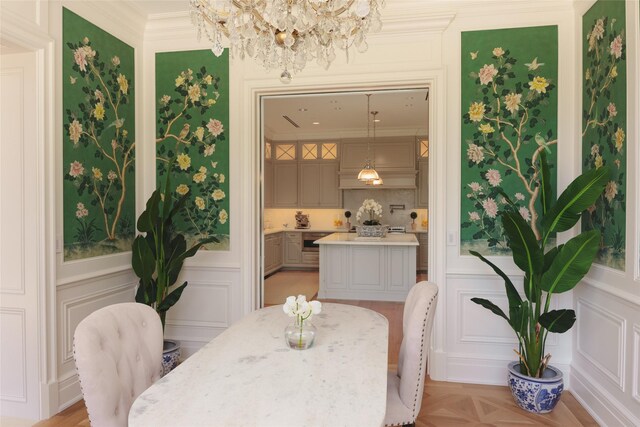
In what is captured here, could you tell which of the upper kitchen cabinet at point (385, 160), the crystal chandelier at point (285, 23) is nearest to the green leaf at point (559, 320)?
the crystal chandelier at point (285, 23)

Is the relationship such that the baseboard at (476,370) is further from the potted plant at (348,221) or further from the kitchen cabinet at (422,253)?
the potted plant at (348,221)

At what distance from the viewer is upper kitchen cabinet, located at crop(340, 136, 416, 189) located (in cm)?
819

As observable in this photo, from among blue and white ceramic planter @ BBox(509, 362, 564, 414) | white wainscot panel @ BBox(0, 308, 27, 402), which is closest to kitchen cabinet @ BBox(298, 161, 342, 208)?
blue and white ceramic planter @ BBox(509, 362, 564, 414)

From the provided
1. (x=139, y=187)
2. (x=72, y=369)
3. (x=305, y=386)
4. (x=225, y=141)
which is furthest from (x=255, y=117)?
(x=305, y=386)

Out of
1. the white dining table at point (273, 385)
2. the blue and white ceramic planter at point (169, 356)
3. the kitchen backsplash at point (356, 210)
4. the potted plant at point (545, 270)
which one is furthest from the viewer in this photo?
the kitchen backsplash at point (356, 210)

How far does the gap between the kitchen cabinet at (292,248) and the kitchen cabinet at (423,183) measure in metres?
2.60

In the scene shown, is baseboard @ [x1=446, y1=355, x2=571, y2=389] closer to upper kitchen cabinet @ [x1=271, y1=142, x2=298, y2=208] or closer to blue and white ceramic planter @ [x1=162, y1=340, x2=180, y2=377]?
blue and white ceramic planter @ [x1=162, y1=340, x2=180, y2=377]

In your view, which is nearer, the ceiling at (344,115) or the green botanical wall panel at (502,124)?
the green botanical wall panel at (502,124)

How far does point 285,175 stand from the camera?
8.85 meters

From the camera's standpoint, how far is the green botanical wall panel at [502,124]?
3168 mm

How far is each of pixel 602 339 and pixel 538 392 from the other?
0.54 metres

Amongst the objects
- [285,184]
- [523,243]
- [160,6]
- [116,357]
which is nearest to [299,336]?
[116,357]

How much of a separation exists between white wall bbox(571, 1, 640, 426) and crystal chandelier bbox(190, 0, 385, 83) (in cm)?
158

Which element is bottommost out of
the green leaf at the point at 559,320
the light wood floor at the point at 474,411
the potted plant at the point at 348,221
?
the light wood floor at the point at 474,411
